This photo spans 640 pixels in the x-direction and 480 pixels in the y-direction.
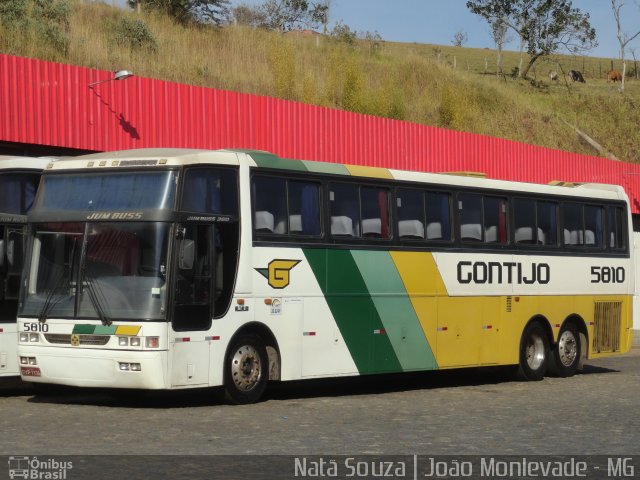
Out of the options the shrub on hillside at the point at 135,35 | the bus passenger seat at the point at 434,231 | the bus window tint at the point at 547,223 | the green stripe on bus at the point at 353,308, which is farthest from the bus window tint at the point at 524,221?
the shrub on hillside at the point at 135,35

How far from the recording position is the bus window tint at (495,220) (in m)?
19.9

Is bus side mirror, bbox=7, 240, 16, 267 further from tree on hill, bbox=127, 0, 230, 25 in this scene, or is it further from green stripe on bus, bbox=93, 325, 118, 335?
tree on hill, bbox=127, 0, 230, 25

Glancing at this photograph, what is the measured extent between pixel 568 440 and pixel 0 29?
2399cm

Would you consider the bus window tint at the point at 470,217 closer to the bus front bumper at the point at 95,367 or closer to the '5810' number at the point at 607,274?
the '5810' number at the point at 607,274

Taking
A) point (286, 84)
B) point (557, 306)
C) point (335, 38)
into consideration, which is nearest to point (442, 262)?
point (557, 306)

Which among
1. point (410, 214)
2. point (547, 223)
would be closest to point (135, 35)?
point (547, 223)

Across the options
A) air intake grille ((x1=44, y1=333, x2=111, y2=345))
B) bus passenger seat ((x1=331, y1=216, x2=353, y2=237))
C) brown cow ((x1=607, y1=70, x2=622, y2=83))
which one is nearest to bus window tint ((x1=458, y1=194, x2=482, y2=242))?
bus passenger seat ((x1=331, y1=216, x2=353, y2=237))

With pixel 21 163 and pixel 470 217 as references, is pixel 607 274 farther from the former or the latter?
pixel 21 163

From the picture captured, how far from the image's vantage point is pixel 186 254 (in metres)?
14.6

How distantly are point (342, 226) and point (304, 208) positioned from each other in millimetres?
810

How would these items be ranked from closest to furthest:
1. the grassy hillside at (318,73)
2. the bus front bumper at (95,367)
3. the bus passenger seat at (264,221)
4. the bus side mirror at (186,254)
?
the bus front bumper at (95,367) → the bus side mirror at (186,254) → the bus passenger seat at (264,221) → the grassy hillside at (318,73)

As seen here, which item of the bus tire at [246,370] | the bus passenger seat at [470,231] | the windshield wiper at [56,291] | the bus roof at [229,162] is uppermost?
the bus roof at [229,162]

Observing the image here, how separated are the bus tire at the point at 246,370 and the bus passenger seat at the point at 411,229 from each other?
3434mm

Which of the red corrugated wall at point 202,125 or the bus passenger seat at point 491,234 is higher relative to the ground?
the red corrugated wall at point 202,125
